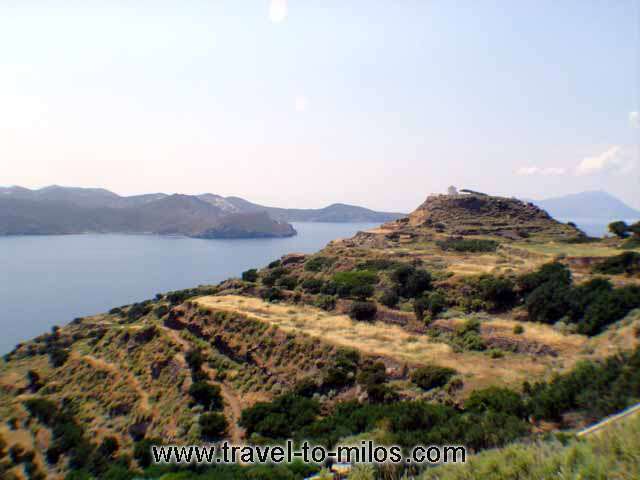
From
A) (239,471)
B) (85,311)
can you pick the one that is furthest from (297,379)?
(85,311)

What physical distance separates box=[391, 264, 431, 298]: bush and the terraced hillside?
0.11 metres

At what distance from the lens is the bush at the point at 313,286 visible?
3139 cm

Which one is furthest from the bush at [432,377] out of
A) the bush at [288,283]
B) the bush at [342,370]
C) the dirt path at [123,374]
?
the bush at [288,283]

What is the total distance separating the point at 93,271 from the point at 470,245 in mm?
86415

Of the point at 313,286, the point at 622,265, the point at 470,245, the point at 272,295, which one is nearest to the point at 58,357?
the point at 272,295

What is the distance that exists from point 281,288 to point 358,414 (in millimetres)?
21203

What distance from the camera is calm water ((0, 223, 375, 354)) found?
202ft

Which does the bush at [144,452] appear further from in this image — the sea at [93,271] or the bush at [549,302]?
the sea at [93,271]

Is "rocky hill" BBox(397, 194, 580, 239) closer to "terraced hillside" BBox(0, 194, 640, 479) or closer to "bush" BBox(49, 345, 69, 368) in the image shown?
"terraced hillside" BBox(0, 194, 640, 479)

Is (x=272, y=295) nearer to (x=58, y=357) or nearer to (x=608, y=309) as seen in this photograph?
(x=58, y=357)

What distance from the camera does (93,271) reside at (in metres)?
90.4

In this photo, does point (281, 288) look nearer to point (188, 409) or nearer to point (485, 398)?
point (188, 409)

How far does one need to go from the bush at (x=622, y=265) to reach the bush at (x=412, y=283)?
33.9ft

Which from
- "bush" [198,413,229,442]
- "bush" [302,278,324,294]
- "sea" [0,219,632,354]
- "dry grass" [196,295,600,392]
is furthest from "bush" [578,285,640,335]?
"sea" [0,219,632,354]
